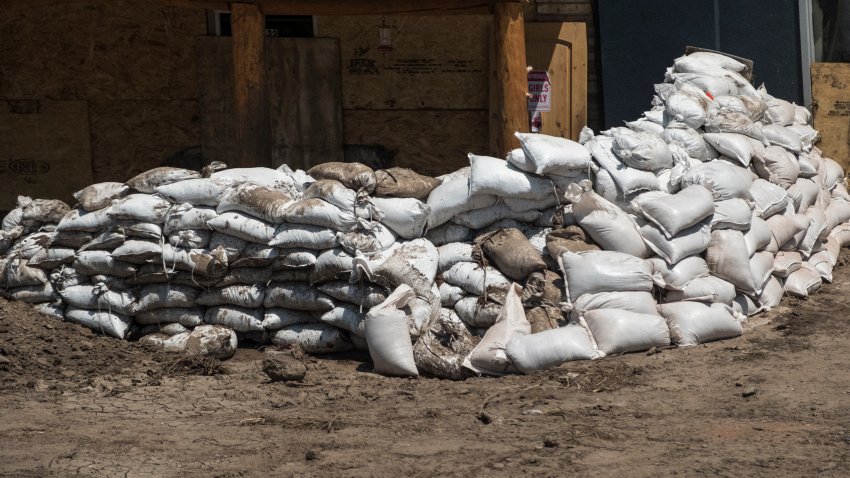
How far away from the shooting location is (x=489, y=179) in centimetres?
663

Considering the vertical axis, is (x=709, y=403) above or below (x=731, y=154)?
below

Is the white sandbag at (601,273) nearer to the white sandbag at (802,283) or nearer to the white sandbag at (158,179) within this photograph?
the white sandbag at (802,283)

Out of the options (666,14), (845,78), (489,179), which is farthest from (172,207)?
(845,78)

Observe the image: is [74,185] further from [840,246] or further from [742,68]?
[840,246]

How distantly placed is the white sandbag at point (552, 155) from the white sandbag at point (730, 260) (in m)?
0.99

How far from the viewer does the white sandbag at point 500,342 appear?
6070 millimetres

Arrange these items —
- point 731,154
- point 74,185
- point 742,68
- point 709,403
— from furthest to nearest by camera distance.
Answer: point 74,185, point 742,68, point 731,154, point 709,403

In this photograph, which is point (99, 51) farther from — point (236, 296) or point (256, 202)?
point (236, 296)

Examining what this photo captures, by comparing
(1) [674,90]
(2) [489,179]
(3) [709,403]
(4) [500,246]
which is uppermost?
(1) [674,90]

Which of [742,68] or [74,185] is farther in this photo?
[74,185]

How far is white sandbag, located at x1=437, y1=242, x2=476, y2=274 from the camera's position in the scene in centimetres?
665

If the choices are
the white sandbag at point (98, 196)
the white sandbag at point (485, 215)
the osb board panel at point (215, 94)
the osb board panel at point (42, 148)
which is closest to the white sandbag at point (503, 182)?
the white sandbag at point (485, 215)

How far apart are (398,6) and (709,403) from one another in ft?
14.1

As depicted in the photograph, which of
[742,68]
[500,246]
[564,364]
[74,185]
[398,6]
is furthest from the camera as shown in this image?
[74,185]
